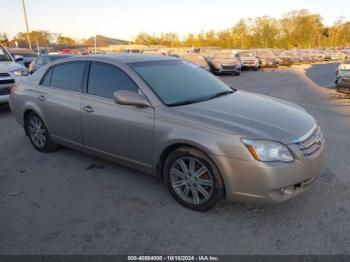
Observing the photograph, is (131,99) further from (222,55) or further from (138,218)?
(222,55)

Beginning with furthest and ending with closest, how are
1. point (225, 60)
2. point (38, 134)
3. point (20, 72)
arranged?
point (225, 60)
point (20, 72)
point (38, 134)

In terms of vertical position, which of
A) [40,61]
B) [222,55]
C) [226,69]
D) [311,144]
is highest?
[311,144]

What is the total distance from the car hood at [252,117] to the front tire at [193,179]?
38cm

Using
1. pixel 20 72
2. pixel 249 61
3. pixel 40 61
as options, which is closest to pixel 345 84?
pixel 20 72

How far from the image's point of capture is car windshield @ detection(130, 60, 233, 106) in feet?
12.6

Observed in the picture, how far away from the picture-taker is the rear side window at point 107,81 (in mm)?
3967

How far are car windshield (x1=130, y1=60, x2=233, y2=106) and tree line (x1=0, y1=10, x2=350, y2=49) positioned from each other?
51.2 m

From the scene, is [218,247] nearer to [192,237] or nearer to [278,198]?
[192,237]

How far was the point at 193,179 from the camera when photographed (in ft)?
11.4

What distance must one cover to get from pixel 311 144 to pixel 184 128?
4.40 feet

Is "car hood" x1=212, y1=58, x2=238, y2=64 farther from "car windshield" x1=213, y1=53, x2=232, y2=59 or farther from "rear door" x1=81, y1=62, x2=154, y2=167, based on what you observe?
"rear door" x1=81, y1=62, x2=154, y2=167

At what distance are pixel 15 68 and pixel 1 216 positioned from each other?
6572mm

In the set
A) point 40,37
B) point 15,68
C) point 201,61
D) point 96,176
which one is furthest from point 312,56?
point 40,37

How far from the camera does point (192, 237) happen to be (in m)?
3.07
